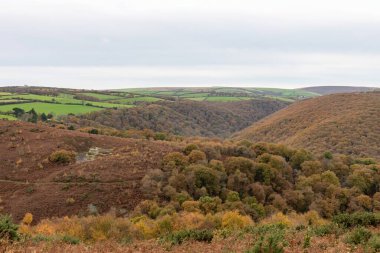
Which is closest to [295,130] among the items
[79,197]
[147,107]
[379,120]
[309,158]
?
[379,120]

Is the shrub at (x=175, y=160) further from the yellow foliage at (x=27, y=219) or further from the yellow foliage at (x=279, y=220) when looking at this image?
the yellow foliage at (x=27, y=219)

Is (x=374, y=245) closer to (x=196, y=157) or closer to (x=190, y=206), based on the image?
(x=190, y=206)

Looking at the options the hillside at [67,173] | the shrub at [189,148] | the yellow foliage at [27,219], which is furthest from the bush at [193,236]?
the shrub at [189,148]

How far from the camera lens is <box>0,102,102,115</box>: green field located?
112500 millimetres

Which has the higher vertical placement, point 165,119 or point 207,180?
point 207,180

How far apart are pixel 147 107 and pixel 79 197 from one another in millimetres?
123529

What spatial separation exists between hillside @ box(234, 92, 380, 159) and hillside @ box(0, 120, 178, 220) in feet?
215

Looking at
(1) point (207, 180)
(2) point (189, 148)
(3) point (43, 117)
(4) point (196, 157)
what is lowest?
(1) point (207, 180)

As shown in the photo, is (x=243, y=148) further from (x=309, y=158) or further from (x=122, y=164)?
(x=122, y=164)

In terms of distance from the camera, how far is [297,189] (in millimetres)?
56375

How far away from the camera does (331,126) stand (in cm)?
12912

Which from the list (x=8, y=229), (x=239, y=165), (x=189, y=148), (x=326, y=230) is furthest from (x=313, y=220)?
(x=8, y=229)

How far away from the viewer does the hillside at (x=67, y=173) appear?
44406mm

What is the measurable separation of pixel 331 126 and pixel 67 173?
97714 millimetres
